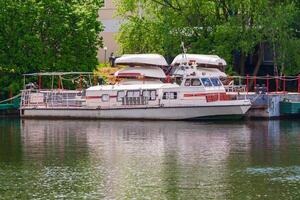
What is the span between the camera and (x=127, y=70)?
57.7 meters

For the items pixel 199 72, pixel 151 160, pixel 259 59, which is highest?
pixel 259 59

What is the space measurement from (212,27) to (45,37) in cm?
1157

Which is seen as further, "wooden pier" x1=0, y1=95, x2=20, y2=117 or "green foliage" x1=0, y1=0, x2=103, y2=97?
"green foliage" x1=0, y1=0, x2=103, y2=97

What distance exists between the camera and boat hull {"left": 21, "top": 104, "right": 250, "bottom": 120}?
178 feet

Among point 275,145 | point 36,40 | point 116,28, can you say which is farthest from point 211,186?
point 116,28

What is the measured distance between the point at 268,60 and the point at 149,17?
9380 mm

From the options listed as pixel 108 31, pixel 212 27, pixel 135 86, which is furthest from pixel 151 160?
pixel 108 31

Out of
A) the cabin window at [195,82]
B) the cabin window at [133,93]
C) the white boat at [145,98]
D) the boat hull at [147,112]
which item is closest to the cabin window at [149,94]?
the white boat at [145,98]

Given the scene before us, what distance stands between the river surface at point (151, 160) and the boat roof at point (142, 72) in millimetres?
4584

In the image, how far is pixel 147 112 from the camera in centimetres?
5528

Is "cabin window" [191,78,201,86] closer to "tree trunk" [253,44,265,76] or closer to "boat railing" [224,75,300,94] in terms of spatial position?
"boat railing" [224,75,300,94]

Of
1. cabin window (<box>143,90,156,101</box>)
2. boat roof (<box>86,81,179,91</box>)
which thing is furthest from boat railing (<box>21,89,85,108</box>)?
cabin window (<box>143,90,156,101</box>)

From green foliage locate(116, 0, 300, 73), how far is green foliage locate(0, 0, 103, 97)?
3.93 m

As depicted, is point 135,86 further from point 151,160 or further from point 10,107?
point 151,160
